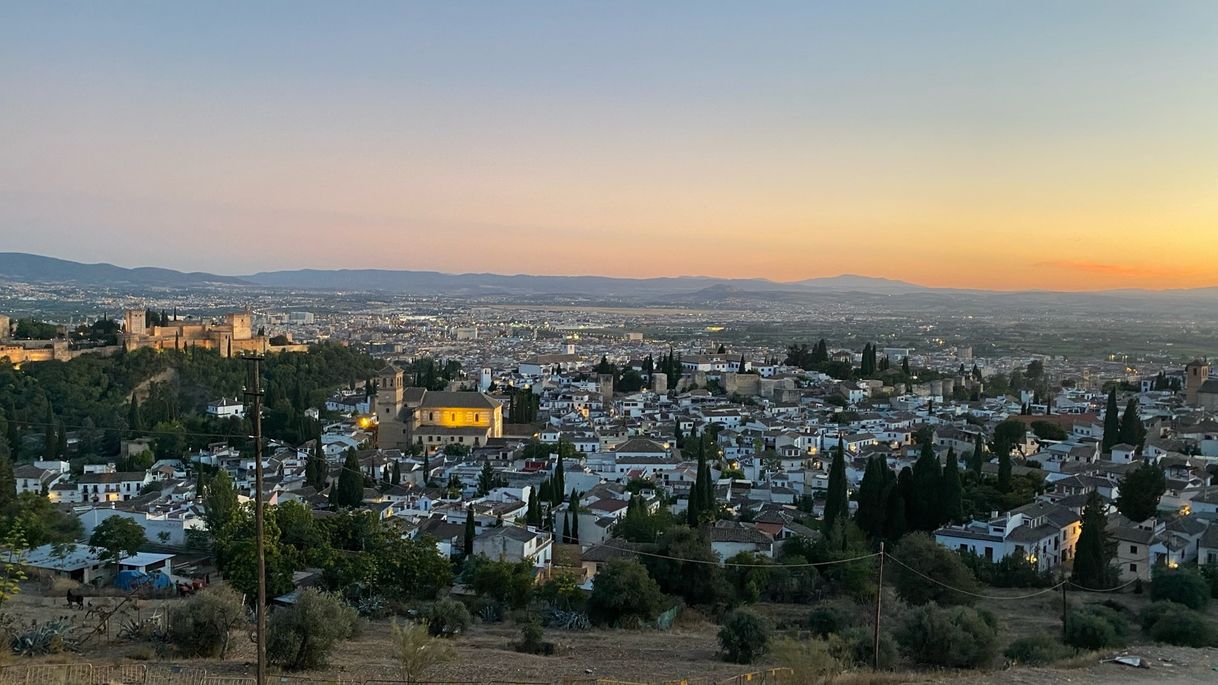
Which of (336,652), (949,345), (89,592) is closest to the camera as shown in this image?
(336,652)

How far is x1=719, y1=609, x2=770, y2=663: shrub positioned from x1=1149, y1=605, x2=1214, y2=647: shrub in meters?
7.47

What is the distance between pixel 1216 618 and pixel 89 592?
69.2 ft

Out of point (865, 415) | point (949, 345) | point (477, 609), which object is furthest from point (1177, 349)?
point (477, 609)

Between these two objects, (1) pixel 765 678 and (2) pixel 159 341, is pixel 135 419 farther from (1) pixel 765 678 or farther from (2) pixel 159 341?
(1) pixel 765 678

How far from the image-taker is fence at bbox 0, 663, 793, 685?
10906 millimetres

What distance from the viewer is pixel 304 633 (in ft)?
40.6

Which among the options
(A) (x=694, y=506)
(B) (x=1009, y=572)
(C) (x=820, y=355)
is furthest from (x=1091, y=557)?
(C) (x=820, y=355)

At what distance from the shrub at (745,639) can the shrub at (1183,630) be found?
7.47 meters

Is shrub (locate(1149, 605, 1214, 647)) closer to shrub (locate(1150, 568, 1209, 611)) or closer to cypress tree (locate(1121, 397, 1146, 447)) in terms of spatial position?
shrub (locate(1150, 568, 1209, 611))

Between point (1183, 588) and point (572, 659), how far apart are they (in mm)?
12948

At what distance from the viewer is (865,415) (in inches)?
1881

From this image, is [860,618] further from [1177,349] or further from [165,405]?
[1177,349]

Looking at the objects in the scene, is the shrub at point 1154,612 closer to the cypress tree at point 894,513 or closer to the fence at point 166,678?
the cypress tree at point 894,513

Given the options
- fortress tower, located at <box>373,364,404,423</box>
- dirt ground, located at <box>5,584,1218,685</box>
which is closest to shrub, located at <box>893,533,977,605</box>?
dirt ground, located at <box>5,584,1218,685</box>
